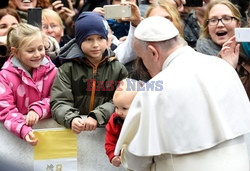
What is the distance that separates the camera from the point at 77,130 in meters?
5.12

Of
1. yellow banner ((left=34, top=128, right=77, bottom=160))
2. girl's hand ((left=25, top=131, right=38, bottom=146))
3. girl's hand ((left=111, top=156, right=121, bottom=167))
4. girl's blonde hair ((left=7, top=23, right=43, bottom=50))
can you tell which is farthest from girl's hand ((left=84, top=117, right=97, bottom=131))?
girl's blonde hair ((left=7, top=23, right=43, bottom=50))

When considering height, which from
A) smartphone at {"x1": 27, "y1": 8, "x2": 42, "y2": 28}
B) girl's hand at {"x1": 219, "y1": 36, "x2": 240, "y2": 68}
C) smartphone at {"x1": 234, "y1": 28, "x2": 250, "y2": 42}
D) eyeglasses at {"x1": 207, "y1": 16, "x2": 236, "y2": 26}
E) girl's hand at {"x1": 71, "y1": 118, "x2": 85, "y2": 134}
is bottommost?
girl's hand at {"x1": 71, "y1": 118, "x2": 85, "y2": 134}

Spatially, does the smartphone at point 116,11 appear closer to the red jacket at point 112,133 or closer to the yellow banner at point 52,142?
the red jacket at point 112,133

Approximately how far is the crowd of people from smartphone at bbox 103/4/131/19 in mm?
84

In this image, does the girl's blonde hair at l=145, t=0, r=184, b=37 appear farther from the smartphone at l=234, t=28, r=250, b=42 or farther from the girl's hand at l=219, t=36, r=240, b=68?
the smartphone at l=234, t=28, r=250, b=42

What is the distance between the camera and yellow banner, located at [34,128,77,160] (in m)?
5.27

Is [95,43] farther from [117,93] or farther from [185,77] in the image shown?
[185,77]

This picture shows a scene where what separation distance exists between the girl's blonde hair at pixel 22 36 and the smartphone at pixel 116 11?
0.67 m

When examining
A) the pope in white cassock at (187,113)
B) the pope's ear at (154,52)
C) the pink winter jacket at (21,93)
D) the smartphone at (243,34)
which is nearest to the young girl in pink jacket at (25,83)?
the pink winter jacket at (21,93)

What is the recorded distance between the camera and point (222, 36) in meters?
5.83

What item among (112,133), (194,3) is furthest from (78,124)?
(194,3)

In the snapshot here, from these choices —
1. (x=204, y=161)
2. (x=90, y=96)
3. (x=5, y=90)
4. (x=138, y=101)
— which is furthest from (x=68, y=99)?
(x=204, y=161)

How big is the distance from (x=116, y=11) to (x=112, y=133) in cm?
125

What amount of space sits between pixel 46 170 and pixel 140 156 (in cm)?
153
